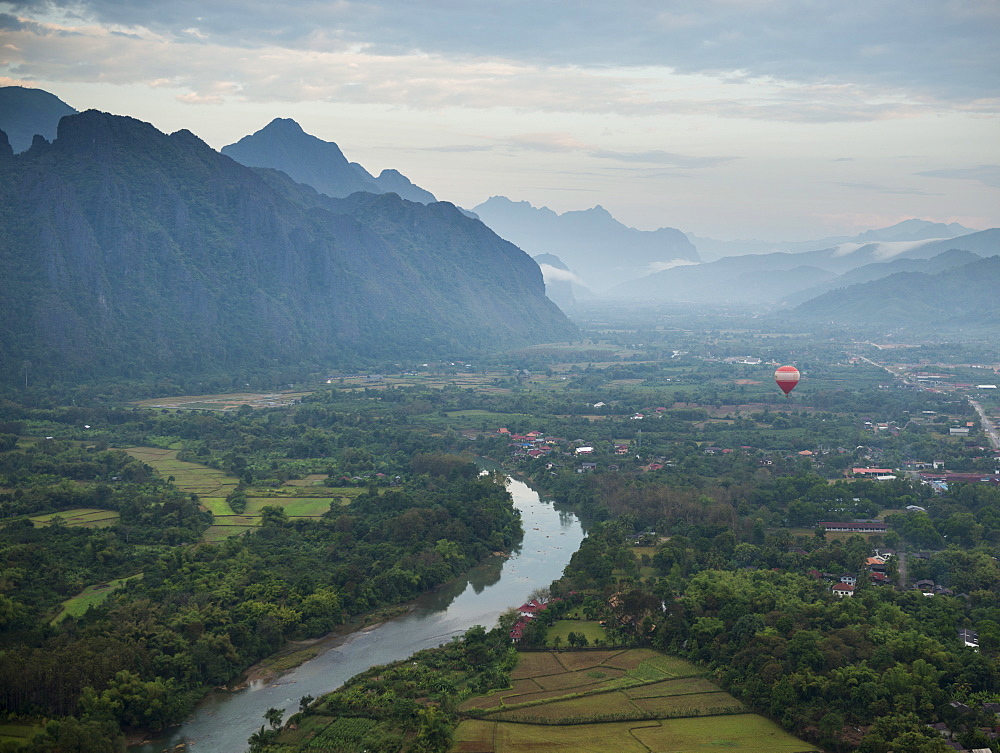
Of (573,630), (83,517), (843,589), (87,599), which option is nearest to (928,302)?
(843,589)

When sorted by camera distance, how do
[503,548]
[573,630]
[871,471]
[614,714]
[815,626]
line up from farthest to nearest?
[871,471]
[503,548]
[573,630]
[815,626]
[614,714]

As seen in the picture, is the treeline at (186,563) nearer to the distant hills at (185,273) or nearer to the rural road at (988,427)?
the distant hills at (185,273)

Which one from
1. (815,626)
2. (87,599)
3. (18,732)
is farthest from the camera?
(87,599)

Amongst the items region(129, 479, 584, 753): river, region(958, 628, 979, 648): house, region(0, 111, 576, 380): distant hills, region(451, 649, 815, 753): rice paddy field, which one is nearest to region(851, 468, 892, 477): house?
region(129, 479, 584, 753): river

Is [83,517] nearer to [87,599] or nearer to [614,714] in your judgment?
[87,599]

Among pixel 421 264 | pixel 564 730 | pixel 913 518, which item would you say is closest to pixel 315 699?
pixel 564 730

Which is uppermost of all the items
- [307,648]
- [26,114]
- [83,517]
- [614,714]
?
[26,114]

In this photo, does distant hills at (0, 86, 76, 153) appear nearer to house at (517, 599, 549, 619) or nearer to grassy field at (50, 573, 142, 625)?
grassy field at (50, 573, 142, 625)

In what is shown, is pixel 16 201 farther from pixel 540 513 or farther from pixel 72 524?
pixel 540 513
